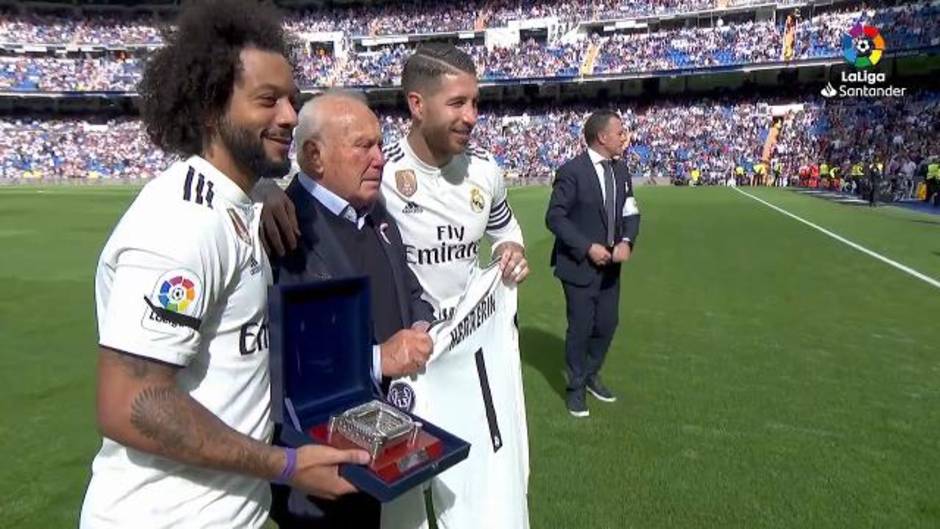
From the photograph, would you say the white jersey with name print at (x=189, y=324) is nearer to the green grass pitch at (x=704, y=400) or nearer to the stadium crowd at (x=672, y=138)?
the green grass pitch at (x=704, y=400)

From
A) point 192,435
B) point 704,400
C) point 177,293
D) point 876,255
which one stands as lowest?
point 876,255

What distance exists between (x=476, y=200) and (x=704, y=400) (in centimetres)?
343

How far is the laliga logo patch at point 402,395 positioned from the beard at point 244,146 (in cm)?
106

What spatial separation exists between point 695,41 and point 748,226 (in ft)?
122

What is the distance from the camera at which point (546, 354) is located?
7457mm

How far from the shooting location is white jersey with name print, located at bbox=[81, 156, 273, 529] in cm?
149

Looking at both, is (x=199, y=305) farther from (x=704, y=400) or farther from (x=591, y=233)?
(x=704, y=400)

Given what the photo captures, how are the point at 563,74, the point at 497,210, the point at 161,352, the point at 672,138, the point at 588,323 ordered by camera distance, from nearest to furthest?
the point at 161,352
the point at 497,210
the point at 588,323
the point at 672,138
the point at 563,74

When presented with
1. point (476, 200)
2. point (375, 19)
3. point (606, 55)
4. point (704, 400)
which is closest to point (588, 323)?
point (704, 400)

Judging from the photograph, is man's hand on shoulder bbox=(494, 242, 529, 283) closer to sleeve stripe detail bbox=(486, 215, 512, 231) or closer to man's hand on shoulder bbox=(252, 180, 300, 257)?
sleeve stripe detail bbox=(486, 215, 512, 231)

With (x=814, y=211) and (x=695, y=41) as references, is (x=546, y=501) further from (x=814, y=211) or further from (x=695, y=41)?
(x=695, y=41)

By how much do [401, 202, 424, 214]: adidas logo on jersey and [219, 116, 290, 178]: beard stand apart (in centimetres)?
164

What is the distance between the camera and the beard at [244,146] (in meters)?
1.79

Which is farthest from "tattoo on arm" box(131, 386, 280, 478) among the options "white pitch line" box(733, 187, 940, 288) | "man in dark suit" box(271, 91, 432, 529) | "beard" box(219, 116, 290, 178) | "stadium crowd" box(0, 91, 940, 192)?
"stadium crowd" box(0, 91, 940, 192)
